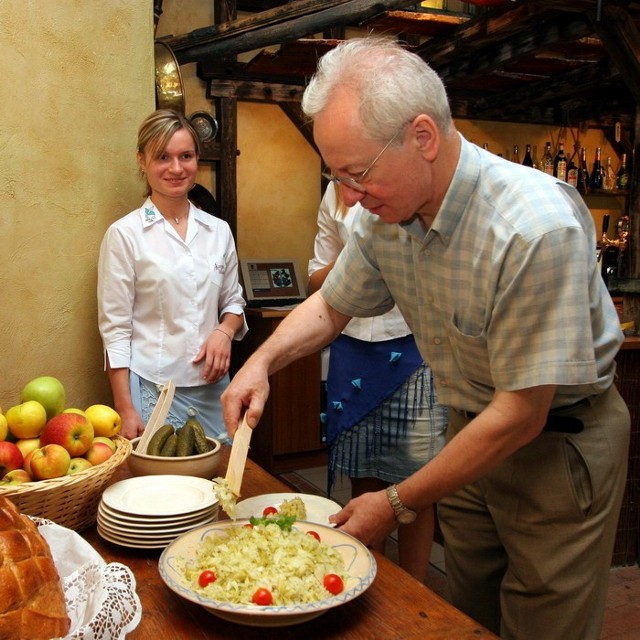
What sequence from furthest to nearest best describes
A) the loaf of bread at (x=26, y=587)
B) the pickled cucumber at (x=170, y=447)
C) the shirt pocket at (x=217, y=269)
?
the shirt pocket at (x=217, y=269) < the pickled cucumber at (x=170, y=447) < the loaf of bread at (x=26, y=587)

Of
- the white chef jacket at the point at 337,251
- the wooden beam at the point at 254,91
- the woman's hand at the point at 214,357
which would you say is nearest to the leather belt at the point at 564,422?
the white chef jacket at the point at 337,251

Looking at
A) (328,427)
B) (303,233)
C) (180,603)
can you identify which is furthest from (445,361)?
(303,233)

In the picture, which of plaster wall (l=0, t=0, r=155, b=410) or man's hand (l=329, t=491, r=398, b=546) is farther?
plaster wall (l=0, t=0, r=155, b=410)

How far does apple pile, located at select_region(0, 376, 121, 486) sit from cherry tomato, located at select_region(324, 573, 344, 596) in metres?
0.53

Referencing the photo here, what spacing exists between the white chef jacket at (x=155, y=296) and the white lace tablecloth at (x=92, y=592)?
1.32 meters

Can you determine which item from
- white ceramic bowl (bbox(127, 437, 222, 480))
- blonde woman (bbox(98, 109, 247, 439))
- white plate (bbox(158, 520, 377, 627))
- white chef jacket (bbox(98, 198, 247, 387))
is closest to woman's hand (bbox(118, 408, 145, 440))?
blonde woman (bbox(98, 109, 247, 439))

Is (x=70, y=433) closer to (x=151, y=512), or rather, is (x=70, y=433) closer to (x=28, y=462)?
(x=28, y=462)

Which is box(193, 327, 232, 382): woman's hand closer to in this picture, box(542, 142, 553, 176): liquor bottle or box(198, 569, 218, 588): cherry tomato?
box(198, 569, 218, 588): cherry tomato

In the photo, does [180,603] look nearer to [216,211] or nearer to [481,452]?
[481,452]

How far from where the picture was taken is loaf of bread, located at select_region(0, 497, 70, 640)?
0.85m

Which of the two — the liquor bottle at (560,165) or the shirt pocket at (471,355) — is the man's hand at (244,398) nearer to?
the shirt pocket at (471,355)

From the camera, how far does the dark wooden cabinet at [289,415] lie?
4.75 metres

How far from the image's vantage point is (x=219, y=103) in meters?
5.21

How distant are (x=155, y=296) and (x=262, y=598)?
5.11 ft
